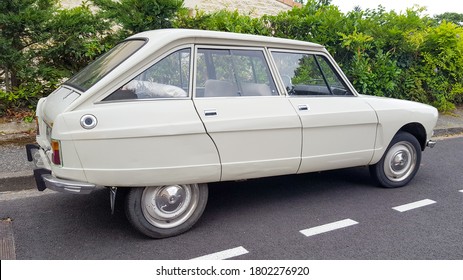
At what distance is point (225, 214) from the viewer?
3.97 m

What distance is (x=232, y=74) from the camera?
3.65 metres

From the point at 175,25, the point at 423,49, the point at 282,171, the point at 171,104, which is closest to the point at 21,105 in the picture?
the point at 175,25

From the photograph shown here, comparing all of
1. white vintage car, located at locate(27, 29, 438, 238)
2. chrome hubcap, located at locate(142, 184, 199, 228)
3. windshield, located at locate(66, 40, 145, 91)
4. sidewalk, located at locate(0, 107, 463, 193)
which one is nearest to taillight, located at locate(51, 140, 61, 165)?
white vintage car, located at locate(27, 29, 438, 238)

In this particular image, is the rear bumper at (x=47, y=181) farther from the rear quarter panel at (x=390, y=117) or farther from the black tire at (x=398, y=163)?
the black tire at (x=398, y=163)

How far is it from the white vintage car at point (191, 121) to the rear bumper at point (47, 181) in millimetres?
10

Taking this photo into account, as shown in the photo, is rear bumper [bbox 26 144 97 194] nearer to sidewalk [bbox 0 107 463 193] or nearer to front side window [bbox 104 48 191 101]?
front side window [bbox 104 48 191 101]

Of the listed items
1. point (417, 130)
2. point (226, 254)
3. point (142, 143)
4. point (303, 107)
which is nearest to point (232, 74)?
point (303, 107)

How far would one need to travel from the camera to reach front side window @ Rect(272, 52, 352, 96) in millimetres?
3940

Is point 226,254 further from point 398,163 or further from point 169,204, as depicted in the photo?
point 398,163

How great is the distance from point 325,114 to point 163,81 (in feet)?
5.42

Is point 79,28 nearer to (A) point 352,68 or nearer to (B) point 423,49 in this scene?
(A) point 352,68

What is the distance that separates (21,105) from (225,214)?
14.0 ft

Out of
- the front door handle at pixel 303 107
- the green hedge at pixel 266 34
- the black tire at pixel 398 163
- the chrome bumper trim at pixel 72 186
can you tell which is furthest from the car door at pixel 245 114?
the green hedge at pixel 266 34

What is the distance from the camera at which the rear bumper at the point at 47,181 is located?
3.00 meters
